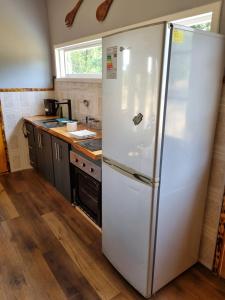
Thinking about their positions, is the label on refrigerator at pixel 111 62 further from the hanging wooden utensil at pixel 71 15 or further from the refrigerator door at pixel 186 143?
the hanging wooden utensil at pixel 71 15

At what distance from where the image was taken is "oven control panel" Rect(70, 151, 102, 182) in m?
1.94

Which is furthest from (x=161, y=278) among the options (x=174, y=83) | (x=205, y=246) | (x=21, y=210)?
(x=21, y=210)

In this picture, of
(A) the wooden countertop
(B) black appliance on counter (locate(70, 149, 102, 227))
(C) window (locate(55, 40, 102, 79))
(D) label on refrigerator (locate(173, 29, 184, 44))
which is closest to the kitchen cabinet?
(A) the wooden countertop

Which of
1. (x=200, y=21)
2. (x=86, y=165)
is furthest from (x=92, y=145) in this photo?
(x=200, y=21)

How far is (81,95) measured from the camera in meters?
3.04

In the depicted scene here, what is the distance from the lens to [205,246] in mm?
1826

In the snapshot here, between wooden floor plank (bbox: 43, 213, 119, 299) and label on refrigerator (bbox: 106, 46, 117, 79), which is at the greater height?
label on refrigerator (bbox: 106, 46, 117, 79)

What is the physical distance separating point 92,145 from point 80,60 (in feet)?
5.34

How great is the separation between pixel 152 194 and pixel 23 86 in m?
2.94

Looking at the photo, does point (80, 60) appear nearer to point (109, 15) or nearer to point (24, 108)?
point (109, 15)

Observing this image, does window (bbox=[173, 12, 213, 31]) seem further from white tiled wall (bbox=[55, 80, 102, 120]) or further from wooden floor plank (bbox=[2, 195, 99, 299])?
wooden floor plank (bbox=[2, 195, 99, 299])

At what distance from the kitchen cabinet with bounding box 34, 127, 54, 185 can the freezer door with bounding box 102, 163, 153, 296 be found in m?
1.41

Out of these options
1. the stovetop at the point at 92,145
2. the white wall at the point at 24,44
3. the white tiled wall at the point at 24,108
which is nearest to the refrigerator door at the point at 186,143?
the stovetop at the point at 92,145

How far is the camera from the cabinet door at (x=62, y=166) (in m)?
2.49
